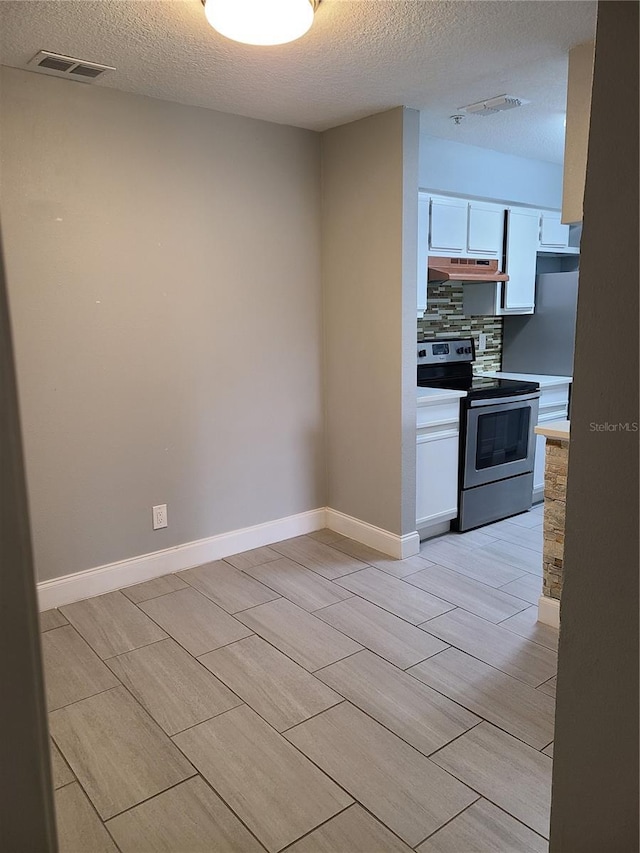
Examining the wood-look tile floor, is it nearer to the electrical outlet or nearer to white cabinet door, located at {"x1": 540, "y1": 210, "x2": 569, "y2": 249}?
the electrical outlet

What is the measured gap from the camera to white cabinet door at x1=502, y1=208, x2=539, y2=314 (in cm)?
454

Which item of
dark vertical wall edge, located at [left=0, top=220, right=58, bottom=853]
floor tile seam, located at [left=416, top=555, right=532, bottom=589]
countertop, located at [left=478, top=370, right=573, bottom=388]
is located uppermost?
dark vertical wall edge, located at [left=0, top=220, right=58, bottom=853]

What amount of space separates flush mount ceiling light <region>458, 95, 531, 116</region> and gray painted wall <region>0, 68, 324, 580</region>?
91 cm

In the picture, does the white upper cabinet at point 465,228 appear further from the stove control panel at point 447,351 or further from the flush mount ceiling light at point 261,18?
the flush mount ceiling light at point 261,18

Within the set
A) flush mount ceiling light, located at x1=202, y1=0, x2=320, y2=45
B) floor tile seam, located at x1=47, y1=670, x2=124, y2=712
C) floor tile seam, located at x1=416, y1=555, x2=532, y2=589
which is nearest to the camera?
flush mount ceiling light, located at x1=202, y1=0, x2=320, y2=45

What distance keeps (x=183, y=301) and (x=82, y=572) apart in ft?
4.66

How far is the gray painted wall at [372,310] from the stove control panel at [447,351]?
0.85 meters

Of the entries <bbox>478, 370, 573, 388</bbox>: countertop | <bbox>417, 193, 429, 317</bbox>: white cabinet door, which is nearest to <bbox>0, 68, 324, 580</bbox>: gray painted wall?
<bbox>417, 193, 429, 317</bbox>: white cabinet door

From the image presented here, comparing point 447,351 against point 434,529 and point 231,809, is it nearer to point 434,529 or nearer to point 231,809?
point 434,529

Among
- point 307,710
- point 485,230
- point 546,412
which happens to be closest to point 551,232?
point 485,230

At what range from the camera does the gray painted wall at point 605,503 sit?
85cm

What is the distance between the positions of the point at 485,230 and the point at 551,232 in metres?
0.85

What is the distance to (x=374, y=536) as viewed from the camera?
3770mm

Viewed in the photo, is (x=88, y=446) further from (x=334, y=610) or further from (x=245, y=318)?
(x=334, y=610)
